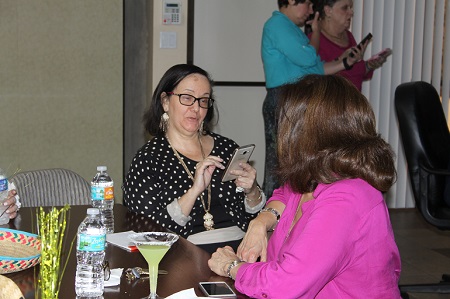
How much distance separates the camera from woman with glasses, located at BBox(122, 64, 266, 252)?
2.95m

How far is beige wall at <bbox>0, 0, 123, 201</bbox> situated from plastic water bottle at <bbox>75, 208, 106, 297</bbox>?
360cm

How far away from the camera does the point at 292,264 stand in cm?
183

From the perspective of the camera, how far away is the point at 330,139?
1974mm

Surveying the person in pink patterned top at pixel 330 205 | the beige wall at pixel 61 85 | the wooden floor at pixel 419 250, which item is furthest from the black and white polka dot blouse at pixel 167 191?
the beige wall at pixel 61 85

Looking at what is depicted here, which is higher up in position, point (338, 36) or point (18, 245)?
point (338, 36)

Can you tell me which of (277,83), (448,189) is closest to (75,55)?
(277,83)

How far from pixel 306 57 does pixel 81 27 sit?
5.61 feet

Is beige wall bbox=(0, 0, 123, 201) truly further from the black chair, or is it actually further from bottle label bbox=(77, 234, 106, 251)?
bottle label bbox=(77, 234, 106, 251)

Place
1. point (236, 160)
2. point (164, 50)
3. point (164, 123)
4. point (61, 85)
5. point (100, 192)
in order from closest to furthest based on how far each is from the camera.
→ 1. point (100, 192)
2. point (236, 160)
3. point (164, 123)
4. point (61, 85)
5. point (164, 50)

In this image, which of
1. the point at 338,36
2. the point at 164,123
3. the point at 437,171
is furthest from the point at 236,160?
the point at 338,36

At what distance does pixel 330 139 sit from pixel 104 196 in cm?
95

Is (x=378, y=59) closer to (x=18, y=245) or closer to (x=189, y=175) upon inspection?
(x=189, y=175)

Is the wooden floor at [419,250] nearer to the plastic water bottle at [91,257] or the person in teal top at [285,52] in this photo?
the person in teal top at [285,52]

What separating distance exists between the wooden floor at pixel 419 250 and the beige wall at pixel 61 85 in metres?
2.27
